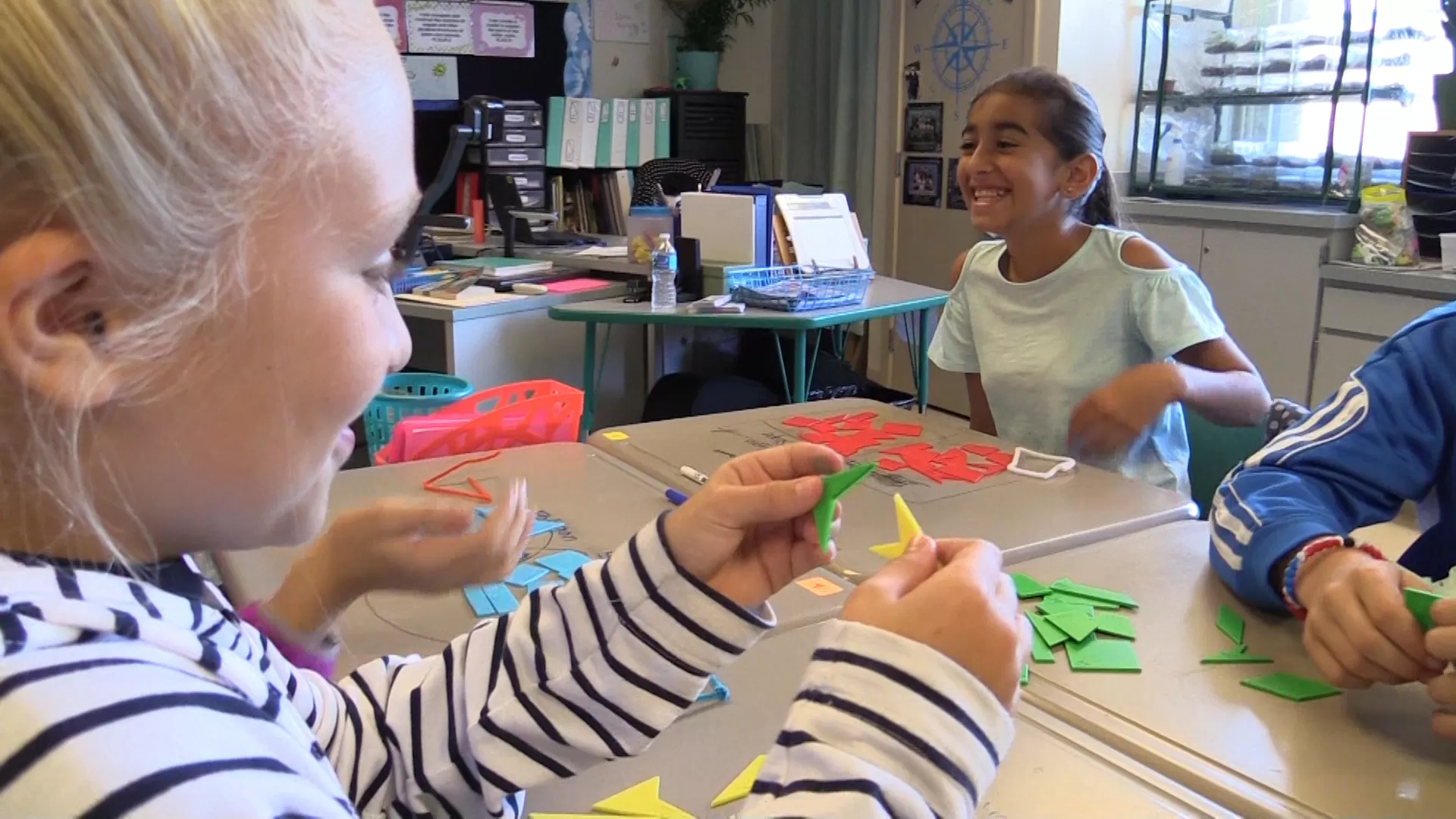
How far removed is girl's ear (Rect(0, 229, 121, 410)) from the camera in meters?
0.43

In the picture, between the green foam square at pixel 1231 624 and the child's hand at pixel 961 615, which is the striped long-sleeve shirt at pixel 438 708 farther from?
the green foam square at pixel 1231 624

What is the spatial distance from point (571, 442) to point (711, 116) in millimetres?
3599

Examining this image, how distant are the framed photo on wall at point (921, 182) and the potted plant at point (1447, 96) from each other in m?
1.80

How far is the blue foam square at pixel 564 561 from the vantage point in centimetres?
113

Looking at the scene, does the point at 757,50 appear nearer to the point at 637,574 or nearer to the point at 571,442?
the point at 571,442

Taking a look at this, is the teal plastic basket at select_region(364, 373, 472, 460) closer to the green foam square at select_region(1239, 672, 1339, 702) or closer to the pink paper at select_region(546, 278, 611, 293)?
the pink paper at select_region(546, 278, 611, 293)

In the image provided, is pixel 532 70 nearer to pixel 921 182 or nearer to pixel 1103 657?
pixel 921 182

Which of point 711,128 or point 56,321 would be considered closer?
point 56,321

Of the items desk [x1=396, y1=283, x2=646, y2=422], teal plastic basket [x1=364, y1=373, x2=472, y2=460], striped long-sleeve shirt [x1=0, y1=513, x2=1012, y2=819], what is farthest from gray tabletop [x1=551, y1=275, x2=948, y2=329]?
striped long-sleeve shirt [x1=0, y1=513, x2=1012, y2=819]

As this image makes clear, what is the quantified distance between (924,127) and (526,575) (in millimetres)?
3828

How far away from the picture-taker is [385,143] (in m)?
0.55

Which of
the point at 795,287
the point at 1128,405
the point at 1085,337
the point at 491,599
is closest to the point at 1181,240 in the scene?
the point at 795,287

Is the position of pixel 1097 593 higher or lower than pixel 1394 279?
lower

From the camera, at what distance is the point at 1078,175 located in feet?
6.30
